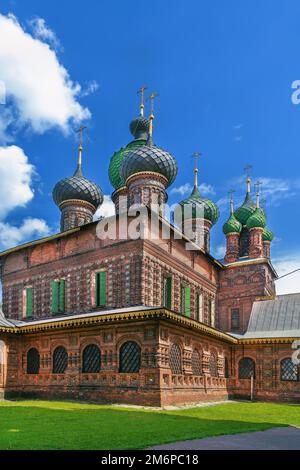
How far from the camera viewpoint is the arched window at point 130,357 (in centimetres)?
1655

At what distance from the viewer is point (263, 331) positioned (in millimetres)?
25469

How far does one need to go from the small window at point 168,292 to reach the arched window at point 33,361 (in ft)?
20.0

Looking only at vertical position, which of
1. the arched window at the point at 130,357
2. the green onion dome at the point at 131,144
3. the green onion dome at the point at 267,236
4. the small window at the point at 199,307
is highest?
the green onion dome at the point at 131,144

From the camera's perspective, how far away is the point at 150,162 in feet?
79.8

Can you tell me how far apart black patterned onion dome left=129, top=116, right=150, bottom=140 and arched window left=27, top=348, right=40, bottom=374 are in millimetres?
15335

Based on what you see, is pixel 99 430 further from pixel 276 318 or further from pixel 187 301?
pixel 276 318

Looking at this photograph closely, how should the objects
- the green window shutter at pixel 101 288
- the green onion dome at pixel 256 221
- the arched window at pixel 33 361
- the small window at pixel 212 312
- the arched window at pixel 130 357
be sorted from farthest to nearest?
the green onion dome at pixel 256 221
the small window at pixel 212 312
the green window shutter at pixel 101 288
the arched window at pixel 33 361
the arched window at pixel 130 357

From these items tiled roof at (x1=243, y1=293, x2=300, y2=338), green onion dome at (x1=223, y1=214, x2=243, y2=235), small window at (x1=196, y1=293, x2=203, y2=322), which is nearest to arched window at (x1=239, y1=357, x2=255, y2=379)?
tiled roof at (x1=243, y1=293, x2=300, y2=338)

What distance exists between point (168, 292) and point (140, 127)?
12.6 m

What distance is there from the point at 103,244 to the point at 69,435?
13521 millimetres

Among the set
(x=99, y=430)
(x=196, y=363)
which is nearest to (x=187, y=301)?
(x=196, y=363)

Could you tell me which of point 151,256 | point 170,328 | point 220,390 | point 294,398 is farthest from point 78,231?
point 294,398

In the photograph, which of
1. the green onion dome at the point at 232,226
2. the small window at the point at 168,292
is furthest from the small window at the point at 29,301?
the green onion dome at the point at 232,226

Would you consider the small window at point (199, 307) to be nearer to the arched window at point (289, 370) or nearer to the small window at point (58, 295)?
the arched window at point (289, 370)
